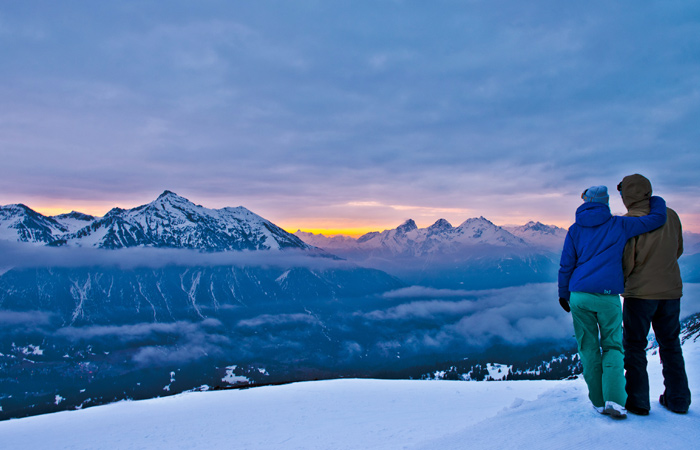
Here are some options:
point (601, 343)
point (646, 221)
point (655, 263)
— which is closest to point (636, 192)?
point (646, 221)

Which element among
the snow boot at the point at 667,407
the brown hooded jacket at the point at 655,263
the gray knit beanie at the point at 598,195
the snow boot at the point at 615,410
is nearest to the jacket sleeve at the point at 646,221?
the brown hooded jacket at the point at 655,263

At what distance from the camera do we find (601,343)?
14.6 feet

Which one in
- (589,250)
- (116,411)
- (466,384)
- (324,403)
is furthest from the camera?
(466,384)

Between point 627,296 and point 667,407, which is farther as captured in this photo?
point 627,296

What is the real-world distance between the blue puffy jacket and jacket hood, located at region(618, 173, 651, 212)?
0.28 ft

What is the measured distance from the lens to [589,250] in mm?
4516

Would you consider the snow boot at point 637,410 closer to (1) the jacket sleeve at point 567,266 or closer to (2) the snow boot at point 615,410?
(2) the snow boot at point 615,410

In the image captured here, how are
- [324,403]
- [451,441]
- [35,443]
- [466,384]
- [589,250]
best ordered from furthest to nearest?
[466,384] → [324,403] → [35,443] → [589,250] → [451,441]

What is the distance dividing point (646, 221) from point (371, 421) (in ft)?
15.3

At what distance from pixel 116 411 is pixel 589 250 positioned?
390 inches

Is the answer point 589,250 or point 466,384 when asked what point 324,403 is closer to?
point 466,384

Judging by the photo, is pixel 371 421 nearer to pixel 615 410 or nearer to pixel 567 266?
pixel 615 410

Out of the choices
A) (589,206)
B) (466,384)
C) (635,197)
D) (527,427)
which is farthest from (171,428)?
(635,197)

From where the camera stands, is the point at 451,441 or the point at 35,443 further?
the point at 35,443
